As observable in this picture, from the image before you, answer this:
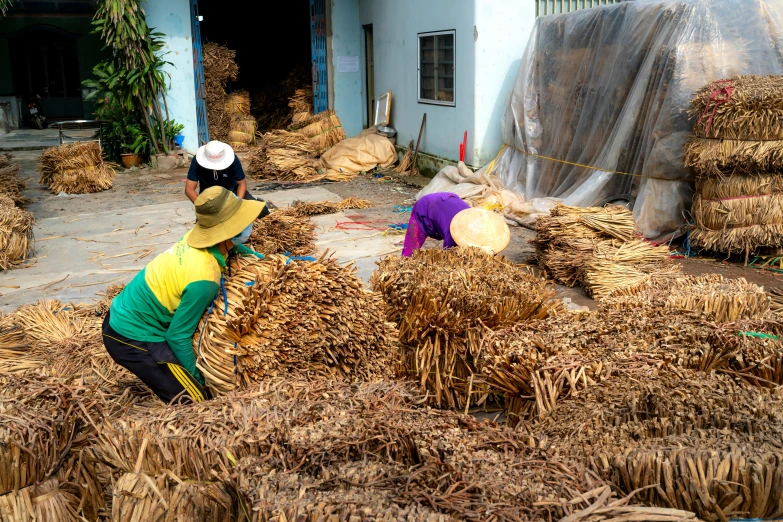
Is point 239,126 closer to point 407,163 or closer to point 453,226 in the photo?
point 407,163

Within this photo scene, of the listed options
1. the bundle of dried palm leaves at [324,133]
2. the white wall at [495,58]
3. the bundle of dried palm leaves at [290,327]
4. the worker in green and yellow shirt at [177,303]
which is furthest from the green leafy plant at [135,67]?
the bundle of dried palm leaves at [290,327]

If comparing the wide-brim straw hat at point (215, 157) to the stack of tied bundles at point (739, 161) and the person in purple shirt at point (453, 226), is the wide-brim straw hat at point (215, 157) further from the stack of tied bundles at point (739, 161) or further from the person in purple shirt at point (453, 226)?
the stack of tied bundles at point (739, 161)

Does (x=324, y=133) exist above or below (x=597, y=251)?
above

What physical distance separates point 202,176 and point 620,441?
587 cm

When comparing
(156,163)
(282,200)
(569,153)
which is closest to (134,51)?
(156,163)

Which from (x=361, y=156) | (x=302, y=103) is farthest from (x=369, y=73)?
(x=361, y=156)

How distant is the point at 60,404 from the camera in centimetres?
300

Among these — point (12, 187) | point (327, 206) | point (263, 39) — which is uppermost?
point (263, 39)

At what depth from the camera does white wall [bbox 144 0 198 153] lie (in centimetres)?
1470

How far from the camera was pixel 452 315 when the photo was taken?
423 cm

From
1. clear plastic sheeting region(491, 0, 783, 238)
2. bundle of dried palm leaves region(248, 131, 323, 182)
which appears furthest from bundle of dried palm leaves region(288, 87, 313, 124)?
clear plastic sheeting region(491, 0, 783, 238)

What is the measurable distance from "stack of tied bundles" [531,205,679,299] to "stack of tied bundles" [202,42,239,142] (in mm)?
11882

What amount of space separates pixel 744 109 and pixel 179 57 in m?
11.8

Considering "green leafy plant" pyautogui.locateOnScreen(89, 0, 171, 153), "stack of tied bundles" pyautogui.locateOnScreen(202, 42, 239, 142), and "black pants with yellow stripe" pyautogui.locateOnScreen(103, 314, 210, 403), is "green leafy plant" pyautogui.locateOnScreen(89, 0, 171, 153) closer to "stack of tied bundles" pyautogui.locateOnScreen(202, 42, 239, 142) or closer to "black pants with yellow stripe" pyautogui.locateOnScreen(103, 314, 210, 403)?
"stack of tied bundles" pyautogui.locateOnScreen(202, 42, 239, 142)
